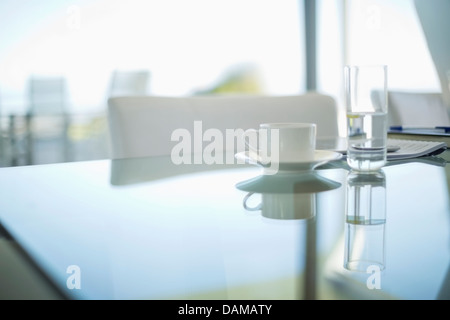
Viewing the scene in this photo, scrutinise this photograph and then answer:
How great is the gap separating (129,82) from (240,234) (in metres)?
3.48

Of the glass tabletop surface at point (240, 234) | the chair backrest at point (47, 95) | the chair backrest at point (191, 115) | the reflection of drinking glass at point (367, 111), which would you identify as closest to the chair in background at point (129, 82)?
the chair backrest at point (47, 95)

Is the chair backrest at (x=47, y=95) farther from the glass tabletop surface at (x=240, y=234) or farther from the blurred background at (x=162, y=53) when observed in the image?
the glass tabletop surface at (x=240, y=234)

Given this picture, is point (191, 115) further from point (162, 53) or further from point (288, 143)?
point (162, 53)

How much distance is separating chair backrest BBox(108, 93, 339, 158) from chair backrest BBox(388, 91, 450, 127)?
1.14 metres

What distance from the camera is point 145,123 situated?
50.0 inches

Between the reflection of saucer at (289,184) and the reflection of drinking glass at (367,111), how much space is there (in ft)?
0.28

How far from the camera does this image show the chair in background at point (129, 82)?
145 inches

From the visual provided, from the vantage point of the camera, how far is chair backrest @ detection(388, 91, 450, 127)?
2.53 metres

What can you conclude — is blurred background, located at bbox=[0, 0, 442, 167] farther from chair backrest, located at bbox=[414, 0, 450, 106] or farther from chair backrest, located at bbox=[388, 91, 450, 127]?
chair backrest, located at bbox=[388, 91, 450, 127]

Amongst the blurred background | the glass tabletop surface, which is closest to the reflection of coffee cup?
the glass tabletop surface

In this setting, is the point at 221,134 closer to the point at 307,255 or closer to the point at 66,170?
the point at 66,170

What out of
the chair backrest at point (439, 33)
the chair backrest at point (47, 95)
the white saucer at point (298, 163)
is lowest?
the white saucer at point (298, 163)

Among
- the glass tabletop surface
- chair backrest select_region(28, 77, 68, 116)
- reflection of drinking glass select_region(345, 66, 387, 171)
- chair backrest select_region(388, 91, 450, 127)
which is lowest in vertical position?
the glass tabletop surface
